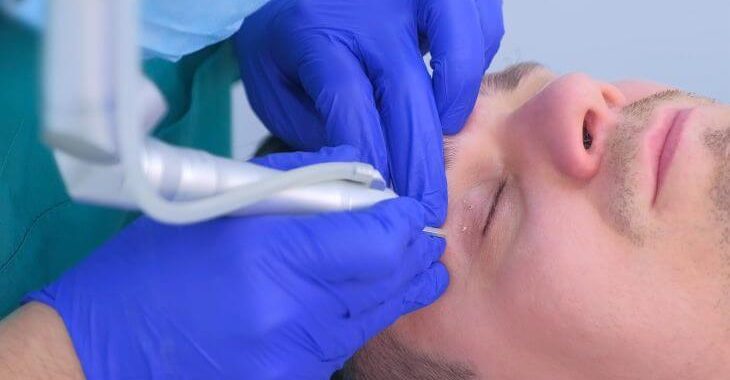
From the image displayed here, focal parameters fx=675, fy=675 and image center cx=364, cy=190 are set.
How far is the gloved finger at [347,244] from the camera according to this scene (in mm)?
753

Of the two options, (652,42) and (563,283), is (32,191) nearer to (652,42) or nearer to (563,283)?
(563,283)

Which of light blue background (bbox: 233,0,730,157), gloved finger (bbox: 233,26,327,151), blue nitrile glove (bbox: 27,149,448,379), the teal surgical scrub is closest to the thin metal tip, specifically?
blue nitrile glove (bbox: 27,149,448,379)

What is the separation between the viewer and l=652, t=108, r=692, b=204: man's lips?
0.89 meters

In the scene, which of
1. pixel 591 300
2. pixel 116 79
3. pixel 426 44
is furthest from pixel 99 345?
pixel 426 44

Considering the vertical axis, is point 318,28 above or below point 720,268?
above

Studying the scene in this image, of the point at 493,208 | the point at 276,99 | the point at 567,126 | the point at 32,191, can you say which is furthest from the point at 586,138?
the point at 32,191

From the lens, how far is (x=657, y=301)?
87 cm

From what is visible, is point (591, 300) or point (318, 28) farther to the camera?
point (318, 28)

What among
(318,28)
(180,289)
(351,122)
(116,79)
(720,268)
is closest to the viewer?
(116,79)

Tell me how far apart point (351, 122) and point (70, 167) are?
0.50 m

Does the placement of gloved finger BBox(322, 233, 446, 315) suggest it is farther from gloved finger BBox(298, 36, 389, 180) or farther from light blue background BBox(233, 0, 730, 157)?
light blue background BBox(233, 0, 730, 157)

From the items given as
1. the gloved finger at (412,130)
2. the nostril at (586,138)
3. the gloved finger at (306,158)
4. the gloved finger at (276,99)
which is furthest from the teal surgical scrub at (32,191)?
the nostril at (586,138)

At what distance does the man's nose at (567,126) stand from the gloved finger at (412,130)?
13cm

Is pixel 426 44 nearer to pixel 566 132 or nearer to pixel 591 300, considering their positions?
pixel 566 132
